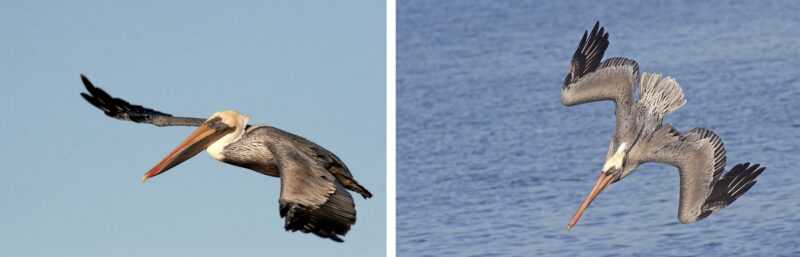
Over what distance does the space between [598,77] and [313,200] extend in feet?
11.7

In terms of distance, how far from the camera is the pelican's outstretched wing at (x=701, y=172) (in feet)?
29.8

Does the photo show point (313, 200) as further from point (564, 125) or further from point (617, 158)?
point (564, 125)

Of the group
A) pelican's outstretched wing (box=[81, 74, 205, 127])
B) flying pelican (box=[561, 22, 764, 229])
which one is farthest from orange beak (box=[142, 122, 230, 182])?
flying pelican (box=[561, 22, 764, 229])

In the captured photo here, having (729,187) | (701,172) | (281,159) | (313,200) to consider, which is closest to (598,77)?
(701,172)

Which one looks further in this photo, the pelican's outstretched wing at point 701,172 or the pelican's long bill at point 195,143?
the pelican's outstretched wing at point 701,172

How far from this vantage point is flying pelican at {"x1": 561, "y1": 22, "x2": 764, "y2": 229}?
30.0 feet

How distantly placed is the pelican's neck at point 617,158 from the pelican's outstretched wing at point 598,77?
0.17 meters

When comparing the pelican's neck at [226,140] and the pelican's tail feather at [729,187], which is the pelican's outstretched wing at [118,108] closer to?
the pelican's neck at [226,140]

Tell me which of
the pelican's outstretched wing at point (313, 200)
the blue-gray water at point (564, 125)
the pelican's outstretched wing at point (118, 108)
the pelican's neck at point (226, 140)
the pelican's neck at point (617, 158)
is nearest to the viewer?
the pelican's outstretched wing at point (313, 200)

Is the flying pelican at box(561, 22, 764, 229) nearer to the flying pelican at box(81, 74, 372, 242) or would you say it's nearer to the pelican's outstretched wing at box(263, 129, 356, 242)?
the flying pelican at box(81, 74, 372, 242)

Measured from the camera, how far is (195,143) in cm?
774

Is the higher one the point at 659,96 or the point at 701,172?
the point at 659,96

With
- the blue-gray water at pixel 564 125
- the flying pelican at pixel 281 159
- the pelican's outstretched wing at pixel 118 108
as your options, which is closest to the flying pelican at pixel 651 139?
the blue-gray water at pixel 564 125

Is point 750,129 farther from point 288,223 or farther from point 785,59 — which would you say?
point 288,223
